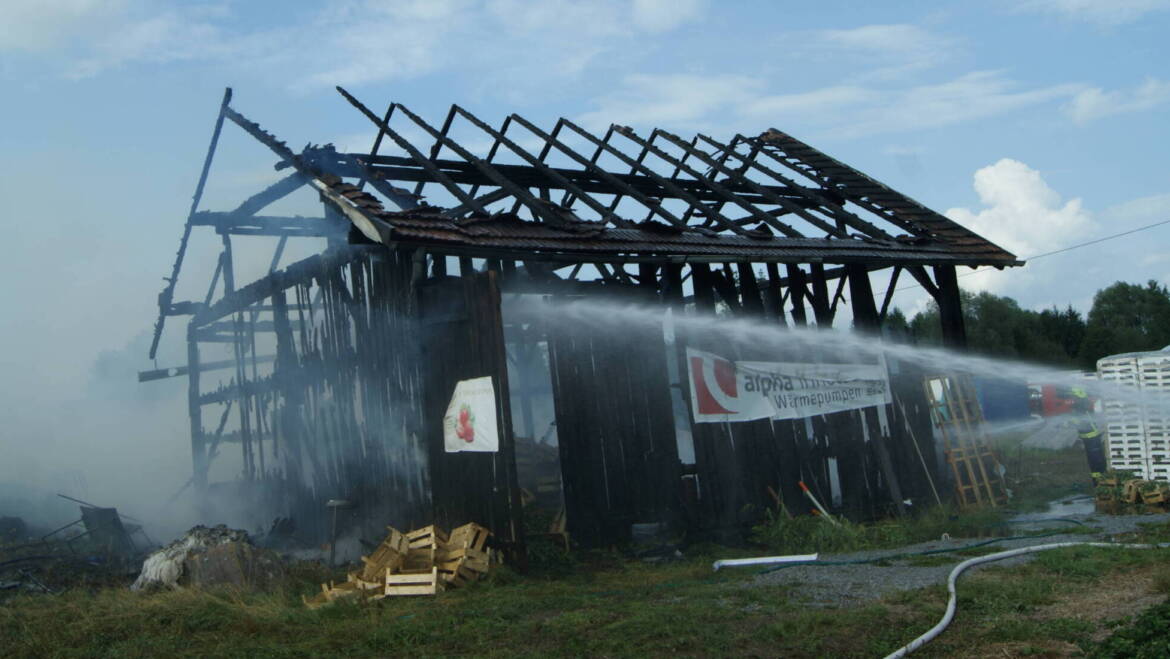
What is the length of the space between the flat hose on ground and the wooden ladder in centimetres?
668

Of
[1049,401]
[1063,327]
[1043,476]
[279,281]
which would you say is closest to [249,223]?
[279,281]

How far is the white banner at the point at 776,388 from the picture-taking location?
1552 centimetres

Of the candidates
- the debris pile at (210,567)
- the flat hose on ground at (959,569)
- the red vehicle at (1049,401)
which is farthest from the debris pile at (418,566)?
the red vehicle at (1049,401)

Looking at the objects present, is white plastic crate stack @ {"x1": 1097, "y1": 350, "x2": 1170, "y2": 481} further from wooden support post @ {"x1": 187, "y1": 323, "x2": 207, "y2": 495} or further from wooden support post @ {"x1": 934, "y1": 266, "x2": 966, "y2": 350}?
wooden support post @ {"x1": 187, "y1": 323, "x2": 207, "y2": 495}

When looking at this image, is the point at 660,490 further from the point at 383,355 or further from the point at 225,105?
the point at 225,105

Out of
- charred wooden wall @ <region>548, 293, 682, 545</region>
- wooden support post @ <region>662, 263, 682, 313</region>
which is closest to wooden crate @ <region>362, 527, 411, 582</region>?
charred wooden wall @ <region>548, 293, 682, 545</region>

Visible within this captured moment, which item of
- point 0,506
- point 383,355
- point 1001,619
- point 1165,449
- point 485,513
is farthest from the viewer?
point 0,506

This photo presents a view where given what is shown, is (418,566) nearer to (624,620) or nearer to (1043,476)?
(624,620)

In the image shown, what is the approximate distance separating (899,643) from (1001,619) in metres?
1.16

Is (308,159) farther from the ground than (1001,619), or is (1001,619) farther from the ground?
(308,159)

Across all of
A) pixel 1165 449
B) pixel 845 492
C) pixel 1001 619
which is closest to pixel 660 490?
pixel 845 492

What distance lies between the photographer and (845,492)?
17.3 metres

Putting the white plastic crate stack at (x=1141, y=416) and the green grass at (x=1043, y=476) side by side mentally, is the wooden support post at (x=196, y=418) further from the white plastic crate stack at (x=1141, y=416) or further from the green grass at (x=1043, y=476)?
the white plastic crate stack at (x=1141, y=416)

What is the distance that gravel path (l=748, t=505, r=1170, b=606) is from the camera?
10.2 meters
